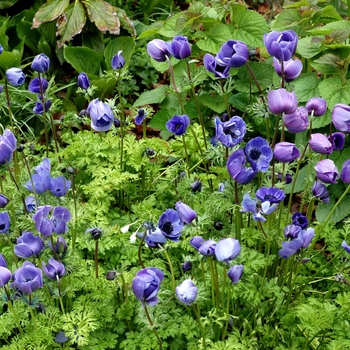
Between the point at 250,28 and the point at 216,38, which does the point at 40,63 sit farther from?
the point at 250,28

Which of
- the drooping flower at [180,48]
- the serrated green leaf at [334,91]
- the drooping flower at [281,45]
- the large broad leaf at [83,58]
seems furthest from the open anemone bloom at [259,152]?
the large broad leaf at [83,58]

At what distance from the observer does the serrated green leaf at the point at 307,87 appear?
2854 mm

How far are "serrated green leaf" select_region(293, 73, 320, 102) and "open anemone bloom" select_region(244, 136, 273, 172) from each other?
4.45 feet

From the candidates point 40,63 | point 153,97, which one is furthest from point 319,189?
point 153,97

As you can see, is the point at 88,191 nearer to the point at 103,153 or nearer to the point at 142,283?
the point at 103,153

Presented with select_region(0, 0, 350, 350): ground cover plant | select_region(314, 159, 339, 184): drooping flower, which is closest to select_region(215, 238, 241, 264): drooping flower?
select_region(0, 0, 350, 350): ground cover plant

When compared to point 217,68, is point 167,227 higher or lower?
lower

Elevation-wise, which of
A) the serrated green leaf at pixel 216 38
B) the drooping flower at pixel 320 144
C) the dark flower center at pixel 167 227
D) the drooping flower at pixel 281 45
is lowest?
the serrated green leaf at pixel 216 38

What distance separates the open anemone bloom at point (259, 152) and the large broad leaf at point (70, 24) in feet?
8.25

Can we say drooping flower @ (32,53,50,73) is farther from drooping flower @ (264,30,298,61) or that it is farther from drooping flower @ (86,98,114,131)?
drooping flower @ (264,30,298,61)

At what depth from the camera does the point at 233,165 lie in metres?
1.50

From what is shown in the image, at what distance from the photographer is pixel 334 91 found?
105 inches

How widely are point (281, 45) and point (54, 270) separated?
3.01 feet

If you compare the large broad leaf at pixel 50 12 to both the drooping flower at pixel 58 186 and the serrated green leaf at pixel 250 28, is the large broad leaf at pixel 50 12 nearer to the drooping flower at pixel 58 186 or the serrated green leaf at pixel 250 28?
the serrated green leaf at pixel 250 28
